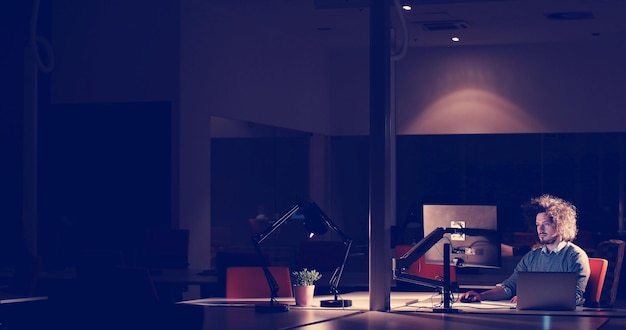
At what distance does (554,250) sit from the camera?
7000 millimetres

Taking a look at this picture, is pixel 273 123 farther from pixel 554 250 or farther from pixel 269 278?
pixel 269 278

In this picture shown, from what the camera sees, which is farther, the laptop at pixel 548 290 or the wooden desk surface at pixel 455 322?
the laptop at pixel 548 290

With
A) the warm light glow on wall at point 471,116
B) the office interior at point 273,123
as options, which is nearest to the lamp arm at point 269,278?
the office interior at point 273,123

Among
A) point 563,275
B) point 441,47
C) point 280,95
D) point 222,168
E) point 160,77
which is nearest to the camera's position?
point 563,275

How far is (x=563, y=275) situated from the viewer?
20.2ft

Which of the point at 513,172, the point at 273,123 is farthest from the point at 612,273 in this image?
the point at 513,172

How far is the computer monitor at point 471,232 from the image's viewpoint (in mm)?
6684

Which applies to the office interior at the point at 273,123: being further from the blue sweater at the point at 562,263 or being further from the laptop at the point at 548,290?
the laptop at the point at 548,290

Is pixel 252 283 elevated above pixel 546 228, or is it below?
below

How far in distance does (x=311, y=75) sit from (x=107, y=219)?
4.81 meters

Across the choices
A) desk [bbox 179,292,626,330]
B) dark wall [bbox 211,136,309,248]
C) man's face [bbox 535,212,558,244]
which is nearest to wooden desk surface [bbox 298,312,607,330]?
desk [bbox 179,292,626,330]

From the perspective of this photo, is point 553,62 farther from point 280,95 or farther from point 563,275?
→ point 563,275

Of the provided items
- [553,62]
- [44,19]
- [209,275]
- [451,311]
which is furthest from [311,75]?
[451,311]

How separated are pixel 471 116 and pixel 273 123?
3.24 m
